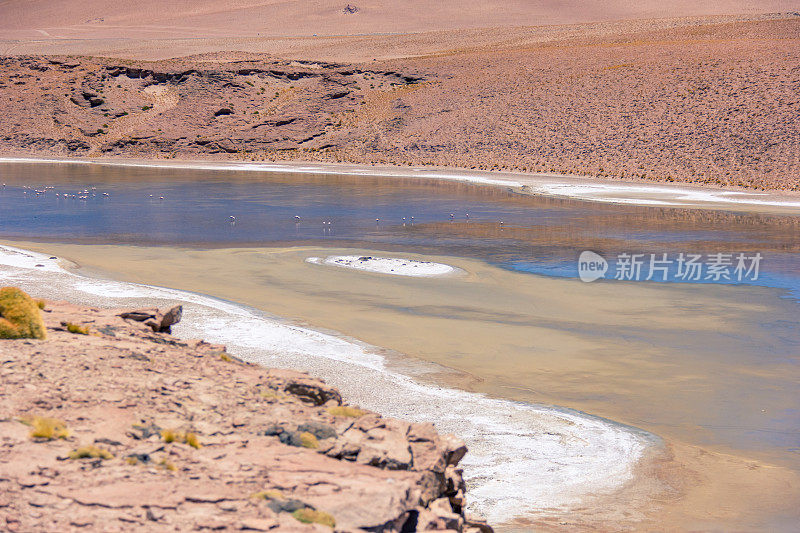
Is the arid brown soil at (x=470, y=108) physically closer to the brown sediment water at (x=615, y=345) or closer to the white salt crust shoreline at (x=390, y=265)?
the white salt crust shoreline at (x=390, y=265)

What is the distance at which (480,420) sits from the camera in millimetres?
12438

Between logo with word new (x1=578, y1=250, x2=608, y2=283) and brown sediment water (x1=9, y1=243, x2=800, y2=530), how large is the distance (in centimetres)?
107

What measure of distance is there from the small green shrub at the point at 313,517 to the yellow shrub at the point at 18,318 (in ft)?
18.5

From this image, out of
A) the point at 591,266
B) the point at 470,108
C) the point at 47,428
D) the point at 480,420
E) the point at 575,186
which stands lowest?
the point at 480,420

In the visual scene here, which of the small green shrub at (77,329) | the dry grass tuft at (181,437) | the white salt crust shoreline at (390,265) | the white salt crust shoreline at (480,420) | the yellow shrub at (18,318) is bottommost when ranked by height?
the white salt crust shoreline at (480,420)

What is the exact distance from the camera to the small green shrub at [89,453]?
24.4 feet

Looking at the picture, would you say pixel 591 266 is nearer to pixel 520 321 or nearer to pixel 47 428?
pixel 520 321

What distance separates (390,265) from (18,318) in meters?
14.4

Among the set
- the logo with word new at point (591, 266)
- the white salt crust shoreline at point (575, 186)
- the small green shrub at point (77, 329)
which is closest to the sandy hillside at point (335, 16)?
the white salt crust shoreline at point (575, 186)

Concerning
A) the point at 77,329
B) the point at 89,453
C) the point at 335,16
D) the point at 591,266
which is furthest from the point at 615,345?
the point at 335,16

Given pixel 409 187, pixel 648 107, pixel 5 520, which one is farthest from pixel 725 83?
pixel 5 520

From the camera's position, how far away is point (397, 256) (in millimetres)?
26656

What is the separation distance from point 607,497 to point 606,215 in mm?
27425

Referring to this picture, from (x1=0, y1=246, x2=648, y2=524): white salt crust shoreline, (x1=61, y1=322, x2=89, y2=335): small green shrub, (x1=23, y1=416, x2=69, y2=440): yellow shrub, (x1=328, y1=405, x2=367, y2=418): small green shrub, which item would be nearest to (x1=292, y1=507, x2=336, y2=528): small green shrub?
(x1=23, y1=416, x2=69, y2=440): yellow shrub
